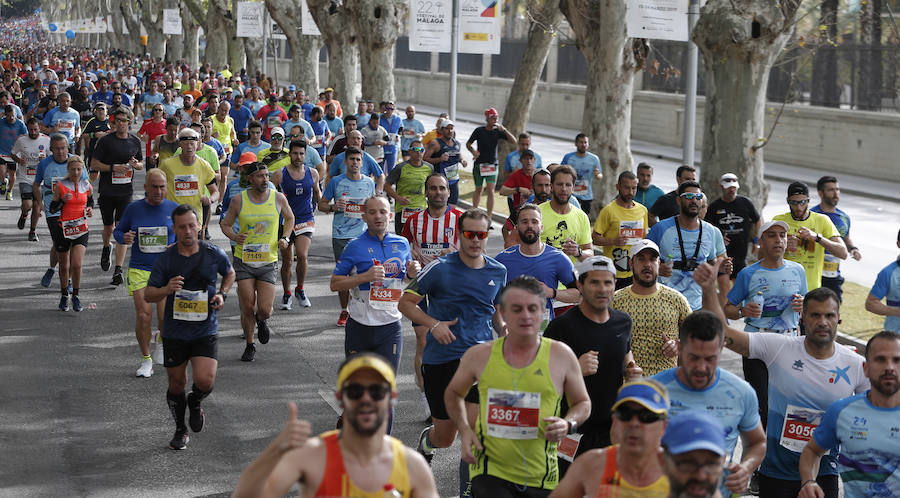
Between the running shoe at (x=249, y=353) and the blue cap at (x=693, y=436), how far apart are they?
7.73m

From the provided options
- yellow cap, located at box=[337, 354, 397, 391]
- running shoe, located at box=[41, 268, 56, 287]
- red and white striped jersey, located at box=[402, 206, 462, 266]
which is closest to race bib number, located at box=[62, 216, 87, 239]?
running shoe, located at box=[41, 268, 56, 287]

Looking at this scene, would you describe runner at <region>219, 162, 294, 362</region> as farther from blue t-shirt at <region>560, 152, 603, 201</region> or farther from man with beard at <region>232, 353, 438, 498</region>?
man with beard at <region>232, 353, 438, 498</region>

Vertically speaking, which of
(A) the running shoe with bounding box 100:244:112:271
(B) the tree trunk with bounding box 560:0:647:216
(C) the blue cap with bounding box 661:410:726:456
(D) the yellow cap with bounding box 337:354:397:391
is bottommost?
(A) the running shoe with bounding box 100:244:112:271

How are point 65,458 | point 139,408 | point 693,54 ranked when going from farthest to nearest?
point 693,54 → point 139,408 → point 65,458

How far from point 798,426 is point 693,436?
9.20 feet

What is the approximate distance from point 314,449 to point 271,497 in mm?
202

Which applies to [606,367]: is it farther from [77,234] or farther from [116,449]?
[77,234]

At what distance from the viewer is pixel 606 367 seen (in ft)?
21.8

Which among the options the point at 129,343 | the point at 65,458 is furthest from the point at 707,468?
the point at 129,343

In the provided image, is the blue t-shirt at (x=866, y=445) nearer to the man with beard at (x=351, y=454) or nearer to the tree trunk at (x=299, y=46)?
the man with beard at (x=351, y=454)

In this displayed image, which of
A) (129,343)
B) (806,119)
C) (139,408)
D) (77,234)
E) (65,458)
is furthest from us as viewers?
(806,119)

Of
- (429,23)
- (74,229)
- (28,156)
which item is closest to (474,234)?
(74,229)

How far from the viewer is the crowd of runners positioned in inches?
172

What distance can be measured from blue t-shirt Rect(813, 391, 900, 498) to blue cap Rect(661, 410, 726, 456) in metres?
1.93
